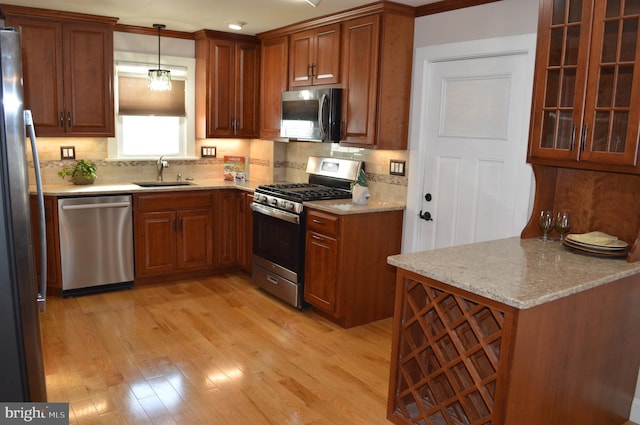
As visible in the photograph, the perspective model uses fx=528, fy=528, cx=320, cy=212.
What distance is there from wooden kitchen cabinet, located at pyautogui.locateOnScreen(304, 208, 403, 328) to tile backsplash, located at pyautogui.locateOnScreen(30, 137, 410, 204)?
396 mm

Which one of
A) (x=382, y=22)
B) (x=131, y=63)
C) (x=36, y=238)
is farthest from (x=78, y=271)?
(x=382, y=22)

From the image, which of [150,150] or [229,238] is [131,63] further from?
[229,238]

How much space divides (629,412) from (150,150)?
15.0 feet

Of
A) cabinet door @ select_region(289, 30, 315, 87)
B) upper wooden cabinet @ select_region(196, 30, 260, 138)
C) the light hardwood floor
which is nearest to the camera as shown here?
the light hardwood floor

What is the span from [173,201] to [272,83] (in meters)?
1.47

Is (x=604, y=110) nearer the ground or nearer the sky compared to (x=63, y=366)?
nearer the sky

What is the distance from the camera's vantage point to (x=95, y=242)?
4.56m

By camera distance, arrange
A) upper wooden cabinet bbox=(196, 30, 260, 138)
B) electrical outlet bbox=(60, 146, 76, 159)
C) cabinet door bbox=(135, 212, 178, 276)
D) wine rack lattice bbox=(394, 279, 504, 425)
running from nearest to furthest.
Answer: wine rack lattice bbox=(394, 279, 504, 425) → cabinet door bbox=(135, 212, 178, 276) → electrical outlet bbox=(60, 146, 76, 159) → upper wooden cabinet bbox=(196, 30, 260, 138)

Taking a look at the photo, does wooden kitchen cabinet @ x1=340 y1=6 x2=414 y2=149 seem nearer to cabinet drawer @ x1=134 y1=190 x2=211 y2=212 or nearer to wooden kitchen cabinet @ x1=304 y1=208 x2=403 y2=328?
wooden kitchen cabinet @ x1=304 y1=208 x2=403 y2=328

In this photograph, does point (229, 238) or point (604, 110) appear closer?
point (604, 110)

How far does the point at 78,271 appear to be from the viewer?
451cm

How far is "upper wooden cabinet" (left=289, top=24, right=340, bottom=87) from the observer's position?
429cm

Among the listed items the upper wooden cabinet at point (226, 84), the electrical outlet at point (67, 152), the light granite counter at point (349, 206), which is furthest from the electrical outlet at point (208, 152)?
the light granite counter at point (349, 206)

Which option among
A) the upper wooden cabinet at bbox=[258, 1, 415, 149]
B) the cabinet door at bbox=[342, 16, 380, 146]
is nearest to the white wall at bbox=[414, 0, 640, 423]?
the upper wooden cabinet at bbox=[258, 1, 415, 149]
